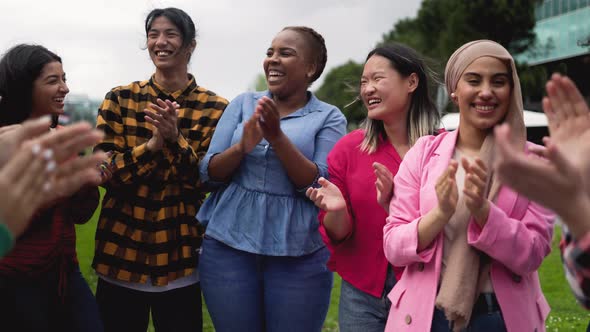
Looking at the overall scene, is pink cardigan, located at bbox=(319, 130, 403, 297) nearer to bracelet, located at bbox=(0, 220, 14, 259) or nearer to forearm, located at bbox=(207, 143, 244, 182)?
forearm, located at bbox=(207, 143, 244, 182)

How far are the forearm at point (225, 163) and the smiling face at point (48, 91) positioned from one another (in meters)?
0.89

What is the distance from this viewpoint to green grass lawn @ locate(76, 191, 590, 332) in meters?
6.65

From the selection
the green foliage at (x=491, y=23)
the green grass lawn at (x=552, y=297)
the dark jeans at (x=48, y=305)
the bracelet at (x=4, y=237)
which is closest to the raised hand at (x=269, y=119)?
the dark jeans at (x=48, y=305)

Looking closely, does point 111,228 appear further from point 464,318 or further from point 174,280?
point 464,318

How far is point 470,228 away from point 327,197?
2.61 feet

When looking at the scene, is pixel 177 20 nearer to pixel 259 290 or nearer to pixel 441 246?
pixel 259 290

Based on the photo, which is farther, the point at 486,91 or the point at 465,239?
the point at 486,91

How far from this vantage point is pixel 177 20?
13.0 ft

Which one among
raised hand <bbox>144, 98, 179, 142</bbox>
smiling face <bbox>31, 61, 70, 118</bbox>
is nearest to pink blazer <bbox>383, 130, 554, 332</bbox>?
raised hand <bbox>144, 98, 179, 142</bbox>

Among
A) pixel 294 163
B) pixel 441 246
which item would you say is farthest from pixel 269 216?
pixel 441 246

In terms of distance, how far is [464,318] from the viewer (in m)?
2.51

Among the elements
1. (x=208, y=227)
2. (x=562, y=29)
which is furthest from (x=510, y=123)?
(x=562, y=29)

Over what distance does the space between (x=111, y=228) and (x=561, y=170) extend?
271 cm

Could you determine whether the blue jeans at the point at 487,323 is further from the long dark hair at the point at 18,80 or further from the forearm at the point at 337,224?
the long dark hair at the point at 18,80
